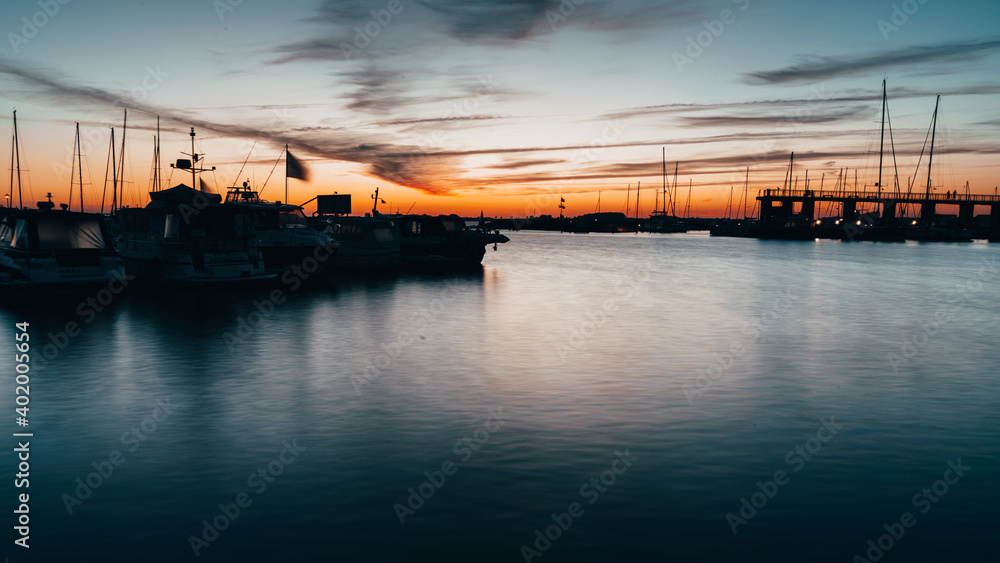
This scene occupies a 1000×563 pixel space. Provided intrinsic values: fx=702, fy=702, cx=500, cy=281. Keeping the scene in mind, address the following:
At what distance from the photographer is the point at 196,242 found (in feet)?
97.8

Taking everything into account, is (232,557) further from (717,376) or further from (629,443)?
(717,376)

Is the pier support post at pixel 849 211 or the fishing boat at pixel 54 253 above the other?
the pier support post at pixel 849 211

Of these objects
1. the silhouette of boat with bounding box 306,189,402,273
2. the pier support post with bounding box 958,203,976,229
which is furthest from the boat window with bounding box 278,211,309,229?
the pier support post with bounding box 958,203,976,229

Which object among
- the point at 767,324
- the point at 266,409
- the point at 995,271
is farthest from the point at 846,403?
the point at 995,271

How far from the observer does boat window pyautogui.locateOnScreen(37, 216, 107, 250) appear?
25.7 metres

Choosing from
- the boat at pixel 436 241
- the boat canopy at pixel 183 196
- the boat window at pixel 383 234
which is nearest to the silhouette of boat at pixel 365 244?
the boat window at pixel 383 234

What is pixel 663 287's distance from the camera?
39.9m

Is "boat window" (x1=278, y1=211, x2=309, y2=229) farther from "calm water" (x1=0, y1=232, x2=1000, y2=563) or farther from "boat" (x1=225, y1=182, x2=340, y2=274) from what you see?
"calm water" (x1=0, y1=232, x2=1000, y2=563)

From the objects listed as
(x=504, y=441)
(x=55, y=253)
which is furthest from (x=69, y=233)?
(x=504, y=441)

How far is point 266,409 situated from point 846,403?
33.8 ft

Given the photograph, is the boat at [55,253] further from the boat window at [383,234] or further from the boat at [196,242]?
the boat window at [383,234]

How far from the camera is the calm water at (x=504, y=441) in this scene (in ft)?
22.5

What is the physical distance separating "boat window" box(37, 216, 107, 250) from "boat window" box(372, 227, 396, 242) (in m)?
20.8

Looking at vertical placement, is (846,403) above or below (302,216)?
below
